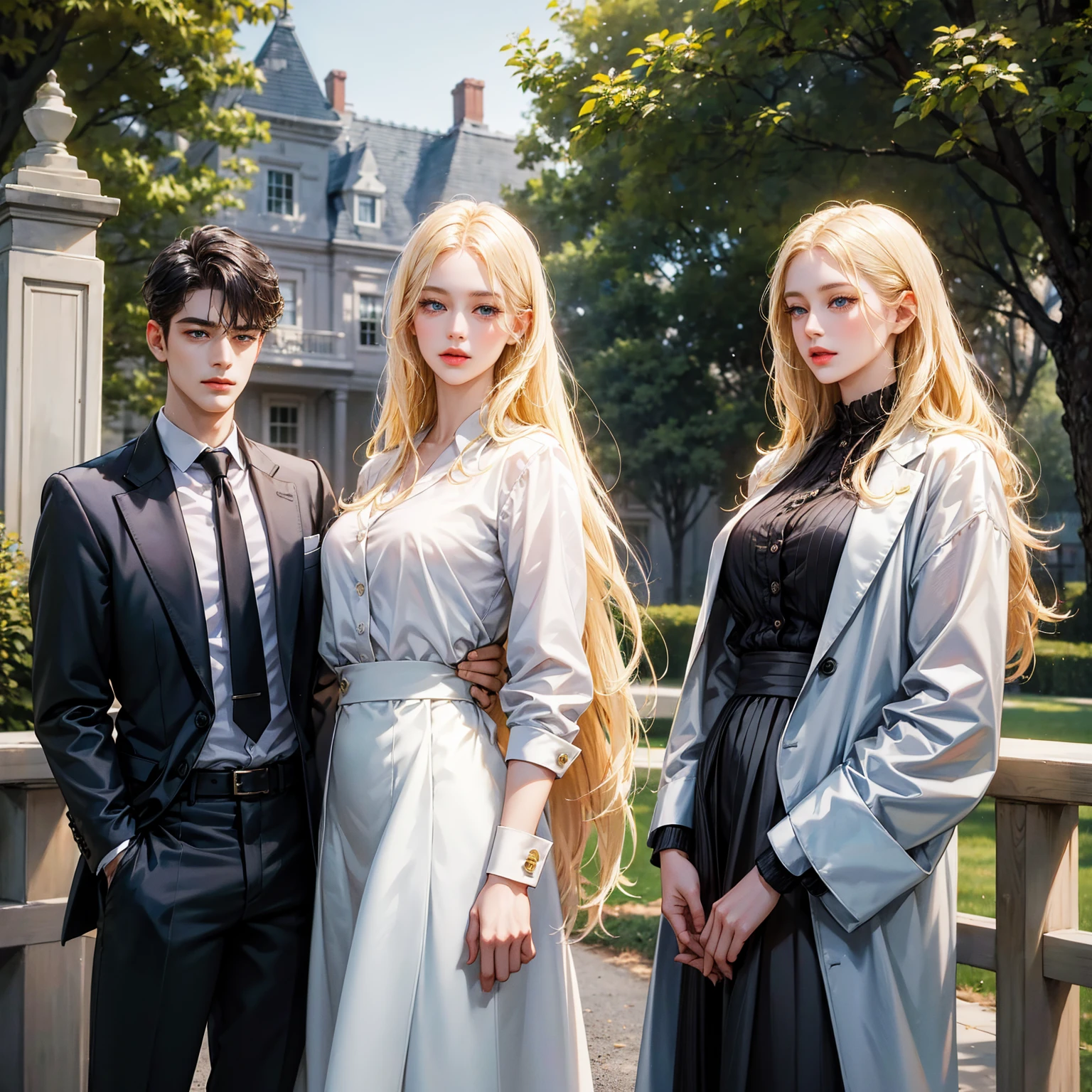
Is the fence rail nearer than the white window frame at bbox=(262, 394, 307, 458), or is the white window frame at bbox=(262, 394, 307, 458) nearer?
the fence rail

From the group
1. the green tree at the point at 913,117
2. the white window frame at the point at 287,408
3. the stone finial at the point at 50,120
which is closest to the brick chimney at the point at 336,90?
the white window frame at the point at 287,408

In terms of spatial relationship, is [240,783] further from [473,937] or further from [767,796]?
[767,796]

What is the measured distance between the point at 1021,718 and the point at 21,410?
322 inches

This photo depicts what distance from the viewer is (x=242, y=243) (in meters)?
2.20

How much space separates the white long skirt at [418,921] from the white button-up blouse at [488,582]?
3.4 inches

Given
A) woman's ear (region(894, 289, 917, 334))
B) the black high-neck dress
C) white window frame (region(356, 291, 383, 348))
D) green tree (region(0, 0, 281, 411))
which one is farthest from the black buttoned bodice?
white window frame (region(356, 291, 383, 348))

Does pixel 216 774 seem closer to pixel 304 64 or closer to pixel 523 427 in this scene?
pixel 523 427

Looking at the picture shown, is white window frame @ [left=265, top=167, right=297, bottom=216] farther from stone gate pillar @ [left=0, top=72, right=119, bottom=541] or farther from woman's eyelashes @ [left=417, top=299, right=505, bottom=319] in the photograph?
woman's eyelashes @ [left=417, top=299, right=505, bottom=319]

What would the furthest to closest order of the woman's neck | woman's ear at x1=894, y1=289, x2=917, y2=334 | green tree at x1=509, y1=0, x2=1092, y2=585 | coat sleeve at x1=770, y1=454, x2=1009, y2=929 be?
green tree at x1=509, y1=0, x2=1092, y2=585
the woman's neck
woman's ear at x1=894, y1=289, x2=917, y2=334
coat sleeve at x1=770, y1=454, x2=1009, y2=929

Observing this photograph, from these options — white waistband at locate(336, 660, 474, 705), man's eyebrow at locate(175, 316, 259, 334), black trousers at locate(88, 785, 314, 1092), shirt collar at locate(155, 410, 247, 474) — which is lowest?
black trousers at locate(88, 785, 314, 1092)

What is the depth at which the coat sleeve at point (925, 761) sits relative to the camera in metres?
1.73

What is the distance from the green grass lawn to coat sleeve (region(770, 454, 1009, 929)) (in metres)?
1.34

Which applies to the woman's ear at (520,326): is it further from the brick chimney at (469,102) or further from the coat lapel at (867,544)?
the brick chimney at (469,102)

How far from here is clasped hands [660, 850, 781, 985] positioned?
5.98ft
